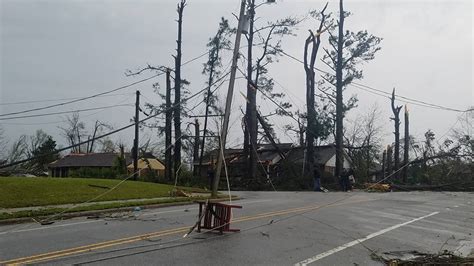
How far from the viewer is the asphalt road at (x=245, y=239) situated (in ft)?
26.0

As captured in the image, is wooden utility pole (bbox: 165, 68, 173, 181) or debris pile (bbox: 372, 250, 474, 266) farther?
wooden utility pole (bbox: 165, 68, 173, 181)

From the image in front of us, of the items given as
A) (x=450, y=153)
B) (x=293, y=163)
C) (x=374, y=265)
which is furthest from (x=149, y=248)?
(x=450, y=153)

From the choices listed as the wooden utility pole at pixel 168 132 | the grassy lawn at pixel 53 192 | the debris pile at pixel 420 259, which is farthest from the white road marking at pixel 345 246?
the wooden utility pole at pixel 168 132

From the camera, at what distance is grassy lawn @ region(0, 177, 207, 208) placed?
16.9 metres

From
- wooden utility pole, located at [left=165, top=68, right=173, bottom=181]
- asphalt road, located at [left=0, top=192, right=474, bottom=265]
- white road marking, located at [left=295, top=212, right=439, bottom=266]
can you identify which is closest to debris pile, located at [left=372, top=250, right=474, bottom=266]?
asphalt road, located at [left=0, top=192, right=474, bottom=265]

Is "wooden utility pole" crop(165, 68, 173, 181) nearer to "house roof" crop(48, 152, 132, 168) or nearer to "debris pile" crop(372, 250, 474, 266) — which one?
"debris pile" crop(372, 250, 474, 266)

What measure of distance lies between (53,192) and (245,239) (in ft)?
38.1

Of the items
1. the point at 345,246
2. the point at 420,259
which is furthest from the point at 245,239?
the point at 420,259

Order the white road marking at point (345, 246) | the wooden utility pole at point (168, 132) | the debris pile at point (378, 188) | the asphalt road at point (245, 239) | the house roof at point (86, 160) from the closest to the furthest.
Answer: the asphalt road at point (245, 239) < the white road marking at point (345, 246) < the debris pile at point (378, 188) < the wooden utility pole at point (168, 132) < the house roof at point (86, 160)

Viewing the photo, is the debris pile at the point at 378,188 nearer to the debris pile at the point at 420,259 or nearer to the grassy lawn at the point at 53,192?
the grassy lawn at the point at 53,192

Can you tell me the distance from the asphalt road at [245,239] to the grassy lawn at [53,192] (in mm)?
4177

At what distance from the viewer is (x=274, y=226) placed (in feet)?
39.4

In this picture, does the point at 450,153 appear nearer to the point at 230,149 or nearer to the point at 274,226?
the point at 230,149

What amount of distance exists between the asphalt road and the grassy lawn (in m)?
4.18
